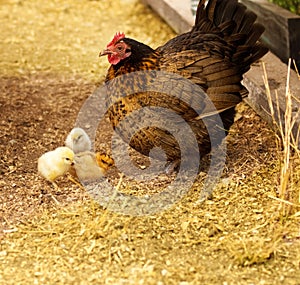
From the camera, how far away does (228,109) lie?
459cm

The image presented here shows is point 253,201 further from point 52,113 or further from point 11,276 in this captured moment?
point 52,113

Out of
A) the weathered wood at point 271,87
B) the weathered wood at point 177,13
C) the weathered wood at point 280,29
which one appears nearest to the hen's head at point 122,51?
the weathered wood at point 271,87

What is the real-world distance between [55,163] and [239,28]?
1.67 m

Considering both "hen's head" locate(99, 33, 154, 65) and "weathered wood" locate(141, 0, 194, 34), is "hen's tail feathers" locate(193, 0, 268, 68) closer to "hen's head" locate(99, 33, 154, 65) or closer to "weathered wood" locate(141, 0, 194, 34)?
"hen's head" locate(99, 33, 154, 65)

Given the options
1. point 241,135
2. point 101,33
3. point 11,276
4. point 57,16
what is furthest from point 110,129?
point 57,16

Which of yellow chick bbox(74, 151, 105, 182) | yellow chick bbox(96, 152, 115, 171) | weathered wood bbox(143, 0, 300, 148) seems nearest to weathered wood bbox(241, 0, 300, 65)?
weathered wood bbox(143, 0, 300, 148)

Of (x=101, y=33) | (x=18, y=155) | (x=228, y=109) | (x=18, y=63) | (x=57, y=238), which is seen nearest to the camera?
(x=57, y=238)

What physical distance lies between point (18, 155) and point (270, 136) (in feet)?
6.52

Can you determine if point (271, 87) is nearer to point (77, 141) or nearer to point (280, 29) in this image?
point (280, 29)

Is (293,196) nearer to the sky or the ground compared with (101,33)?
nearer to the ground

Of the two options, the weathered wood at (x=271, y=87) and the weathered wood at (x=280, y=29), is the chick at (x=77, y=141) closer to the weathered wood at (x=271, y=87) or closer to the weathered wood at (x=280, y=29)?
the weathered wood at (x=271, y=87)

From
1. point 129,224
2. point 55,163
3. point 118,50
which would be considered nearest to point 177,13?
point 118,50

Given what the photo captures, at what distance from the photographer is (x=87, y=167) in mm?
4562

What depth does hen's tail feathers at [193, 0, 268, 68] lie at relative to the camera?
4.66 metres
